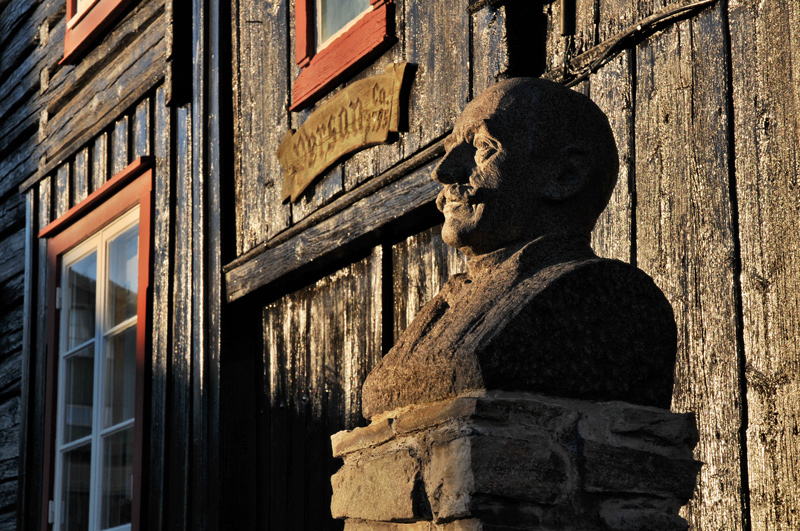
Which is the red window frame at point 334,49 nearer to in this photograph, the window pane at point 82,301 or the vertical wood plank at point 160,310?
the vertical wood plank at point 160,310

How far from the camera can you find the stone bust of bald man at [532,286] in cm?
209

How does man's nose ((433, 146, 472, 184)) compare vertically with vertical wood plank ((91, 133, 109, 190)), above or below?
below

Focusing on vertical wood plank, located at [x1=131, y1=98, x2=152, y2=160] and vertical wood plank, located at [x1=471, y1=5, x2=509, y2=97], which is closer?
vertical wood plank, located at [x1=471, y1=5, x2=509, y2=97]

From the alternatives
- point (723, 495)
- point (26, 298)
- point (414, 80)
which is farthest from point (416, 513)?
point (26, 298)

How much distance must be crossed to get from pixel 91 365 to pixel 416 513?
4.11m

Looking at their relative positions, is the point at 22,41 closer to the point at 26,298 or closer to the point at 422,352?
the point at 26,298

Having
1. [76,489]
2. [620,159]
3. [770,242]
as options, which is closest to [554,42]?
[620,159]

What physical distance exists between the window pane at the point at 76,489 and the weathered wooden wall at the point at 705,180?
103 inches

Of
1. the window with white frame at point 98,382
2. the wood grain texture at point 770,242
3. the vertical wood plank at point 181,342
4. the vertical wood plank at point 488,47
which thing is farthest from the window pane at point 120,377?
the wood grain texture at point 770,242

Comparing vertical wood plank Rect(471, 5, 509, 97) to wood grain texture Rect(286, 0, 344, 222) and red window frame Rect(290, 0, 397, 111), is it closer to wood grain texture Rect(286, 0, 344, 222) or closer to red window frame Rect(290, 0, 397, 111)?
red window frame Rect(290, 0, 397, 111)

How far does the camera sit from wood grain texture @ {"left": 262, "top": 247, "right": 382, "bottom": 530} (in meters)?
4.16

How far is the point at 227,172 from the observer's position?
4.98 meters

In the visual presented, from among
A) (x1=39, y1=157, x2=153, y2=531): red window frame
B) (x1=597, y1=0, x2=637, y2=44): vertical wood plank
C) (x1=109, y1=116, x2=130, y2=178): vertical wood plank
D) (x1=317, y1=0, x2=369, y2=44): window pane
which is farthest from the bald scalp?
(x1=109, y1=116, x2=130, y2=178): vertical wood plank

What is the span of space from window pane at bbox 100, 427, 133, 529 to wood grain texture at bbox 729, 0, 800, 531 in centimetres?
342
